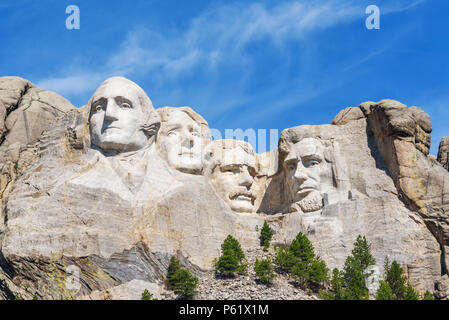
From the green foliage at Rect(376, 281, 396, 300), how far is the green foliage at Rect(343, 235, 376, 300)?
1.19ft

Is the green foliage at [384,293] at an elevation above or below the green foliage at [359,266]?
below

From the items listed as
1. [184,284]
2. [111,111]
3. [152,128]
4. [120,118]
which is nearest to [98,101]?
[111,111]

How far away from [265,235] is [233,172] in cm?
339

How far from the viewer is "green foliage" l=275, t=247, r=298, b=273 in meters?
25.5

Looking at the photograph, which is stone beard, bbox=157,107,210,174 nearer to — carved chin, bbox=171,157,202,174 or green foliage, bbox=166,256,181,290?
carved chin, bbox=171,157,202,174

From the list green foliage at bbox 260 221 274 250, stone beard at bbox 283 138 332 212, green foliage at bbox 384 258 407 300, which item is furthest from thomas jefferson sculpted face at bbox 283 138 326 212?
green foliage at bbox 384 258 407 300

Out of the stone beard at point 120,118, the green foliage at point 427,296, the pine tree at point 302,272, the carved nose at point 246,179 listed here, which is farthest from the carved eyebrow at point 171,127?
the green foliage at point 427,296

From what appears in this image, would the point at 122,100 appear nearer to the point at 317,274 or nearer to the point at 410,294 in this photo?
the point at 317,274

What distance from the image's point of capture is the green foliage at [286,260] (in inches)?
1003

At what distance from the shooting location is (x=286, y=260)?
25531mm

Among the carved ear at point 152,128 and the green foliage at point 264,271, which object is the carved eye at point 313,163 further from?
the green foliage at point 264,271

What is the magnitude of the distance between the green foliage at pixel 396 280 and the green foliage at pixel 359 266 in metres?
0.59

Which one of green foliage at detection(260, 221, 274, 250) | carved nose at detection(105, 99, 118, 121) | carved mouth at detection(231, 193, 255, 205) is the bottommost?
green foliage at detection(260, 221, 274, 250)

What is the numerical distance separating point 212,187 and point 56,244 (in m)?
5.75
